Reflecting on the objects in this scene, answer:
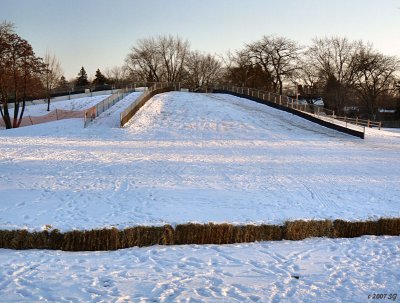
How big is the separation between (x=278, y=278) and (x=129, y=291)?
257 cm

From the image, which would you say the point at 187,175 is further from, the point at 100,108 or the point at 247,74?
the point at 247,74

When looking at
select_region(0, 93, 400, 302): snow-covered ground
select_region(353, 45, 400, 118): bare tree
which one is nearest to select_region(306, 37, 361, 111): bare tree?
select_region(353, 45, 400, 118): bare tree

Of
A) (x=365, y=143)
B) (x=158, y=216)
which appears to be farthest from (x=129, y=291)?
(x=365, y=143)

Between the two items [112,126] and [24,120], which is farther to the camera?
[24,120]

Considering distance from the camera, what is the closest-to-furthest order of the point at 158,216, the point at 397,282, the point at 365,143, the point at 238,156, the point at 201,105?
1. the point at 397,282
2. the point at 158,216
3. the point at 238,156
4. the point at 365,143
5. the point at 201,105

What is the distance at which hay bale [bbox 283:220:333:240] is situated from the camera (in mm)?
9445

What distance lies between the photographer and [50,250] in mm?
8367

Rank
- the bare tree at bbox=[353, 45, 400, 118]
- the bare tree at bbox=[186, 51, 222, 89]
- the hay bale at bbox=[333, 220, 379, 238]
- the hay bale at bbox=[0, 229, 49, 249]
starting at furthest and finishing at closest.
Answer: the bare tree at bbox=[186, 51, 222, 89] → the bare tree at bbox=[353, 45, 400, 118] → the hay bale at bbox=[333, 220, 379, 238] → the hay bale at bbox=[0, 229, 49, 249]

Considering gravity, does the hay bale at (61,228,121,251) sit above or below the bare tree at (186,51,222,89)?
below

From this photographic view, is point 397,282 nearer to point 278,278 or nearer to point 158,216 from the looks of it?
point 278,278

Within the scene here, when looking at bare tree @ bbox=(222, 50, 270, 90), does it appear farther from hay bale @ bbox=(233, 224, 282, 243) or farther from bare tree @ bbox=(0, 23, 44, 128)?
hay bale @ bbox=(233, 224, 282, 243)

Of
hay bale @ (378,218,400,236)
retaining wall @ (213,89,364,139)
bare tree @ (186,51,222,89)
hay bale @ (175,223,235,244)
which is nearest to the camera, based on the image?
hay bale @ (175,223,235,244)

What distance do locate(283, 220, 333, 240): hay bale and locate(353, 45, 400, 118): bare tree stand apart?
64.2 m

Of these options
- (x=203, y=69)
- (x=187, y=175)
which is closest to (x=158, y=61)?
(x=203, y=69)
